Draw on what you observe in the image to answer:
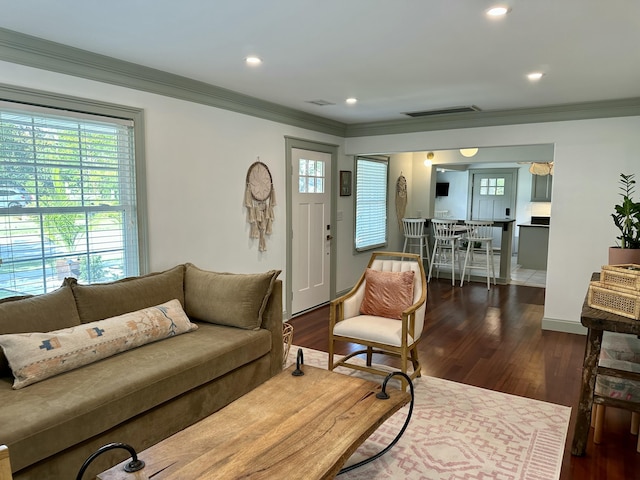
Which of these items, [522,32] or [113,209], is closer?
[522,32]

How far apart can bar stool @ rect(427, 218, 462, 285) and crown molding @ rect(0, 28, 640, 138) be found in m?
2.30

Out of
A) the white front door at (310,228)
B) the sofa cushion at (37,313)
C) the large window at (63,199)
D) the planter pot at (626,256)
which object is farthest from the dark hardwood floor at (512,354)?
the sofa cushion at (37,313)

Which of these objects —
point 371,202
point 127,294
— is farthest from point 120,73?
point 371,202

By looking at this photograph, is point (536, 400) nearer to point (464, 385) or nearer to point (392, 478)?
point (464, 385)

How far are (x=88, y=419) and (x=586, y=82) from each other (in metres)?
4.18

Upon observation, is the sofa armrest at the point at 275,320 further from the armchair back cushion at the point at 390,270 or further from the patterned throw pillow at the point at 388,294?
the patterned throw pillow at the point at 388,294

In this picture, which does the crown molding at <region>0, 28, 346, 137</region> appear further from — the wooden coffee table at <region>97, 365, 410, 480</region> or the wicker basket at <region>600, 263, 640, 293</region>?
the wicker basket at <region>600, 263, 640, 293</region>

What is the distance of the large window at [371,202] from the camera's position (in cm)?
635

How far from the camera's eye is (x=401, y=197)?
756 cm

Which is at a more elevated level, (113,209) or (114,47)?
(114,47)

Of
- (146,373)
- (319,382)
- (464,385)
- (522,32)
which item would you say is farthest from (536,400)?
(146,373)

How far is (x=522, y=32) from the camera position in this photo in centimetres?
243

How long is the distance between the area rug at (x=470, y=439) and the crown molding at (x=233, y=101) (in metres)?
2.97

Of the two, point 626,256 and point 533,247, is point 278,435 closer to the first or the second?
point 626,256
